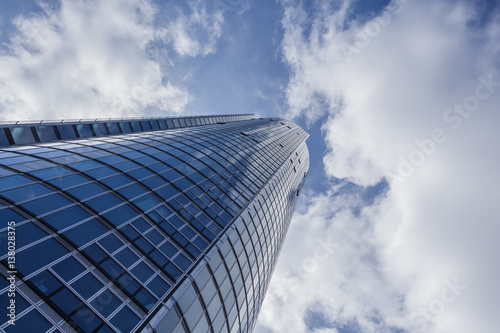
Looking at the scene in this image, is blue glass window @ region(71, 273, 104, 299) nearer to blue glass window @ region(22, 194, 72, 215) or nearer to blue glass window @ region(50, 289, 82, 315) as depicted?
blue glass window @ region(50, 289, 82, 315)

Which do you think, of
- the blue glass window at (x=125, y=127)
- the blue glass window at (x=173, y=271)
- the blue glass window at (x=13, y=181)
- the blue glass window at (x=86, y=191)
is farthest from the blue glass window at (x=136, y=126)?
the blue glass window at (x=173, y=271)

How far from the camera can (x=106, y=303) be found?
11797 mm

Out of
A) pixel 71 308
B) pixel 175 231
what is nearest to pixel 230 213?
pixel 175 231

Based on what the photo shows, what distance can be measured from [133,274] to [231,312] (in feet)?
38.4

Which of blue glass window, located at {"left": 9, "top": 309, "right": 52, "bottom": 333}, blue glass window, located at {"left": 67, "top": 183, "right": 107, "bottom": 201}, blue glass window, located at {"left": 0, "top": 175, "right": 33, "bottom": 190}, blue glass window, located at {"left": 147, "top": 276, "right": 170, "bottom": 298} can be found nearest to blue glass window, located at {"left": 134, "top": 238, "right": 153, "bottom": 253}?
blue glass window, located at {"left": 147, "top": 276, "right": 170, "bottom": 298}

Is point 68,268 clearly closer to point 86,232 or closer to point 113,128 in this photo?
point 86,232

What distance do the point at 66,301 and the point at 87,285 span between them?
1121 mm

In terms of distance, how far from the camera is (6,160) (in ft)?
57.3

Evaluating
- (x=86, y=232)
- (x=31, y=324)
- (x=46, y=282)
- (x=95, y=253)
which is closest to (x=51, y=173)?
(x=86, y=232)

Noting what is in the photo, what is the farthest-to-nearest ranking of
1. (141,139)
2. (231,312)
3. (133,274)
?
(141,139)
(231,312)
(133,274)

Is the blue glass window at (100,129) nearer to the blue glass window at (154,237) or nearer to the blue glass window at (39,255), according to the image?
the blue glass window at (154,237)

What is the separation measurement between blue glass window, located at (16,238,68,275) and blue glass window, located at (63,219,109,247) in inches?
31.4

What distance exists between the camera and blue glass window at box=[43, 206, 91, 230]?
43.2 ft

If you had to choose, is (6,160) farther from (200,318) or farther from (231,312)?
(231,312)
